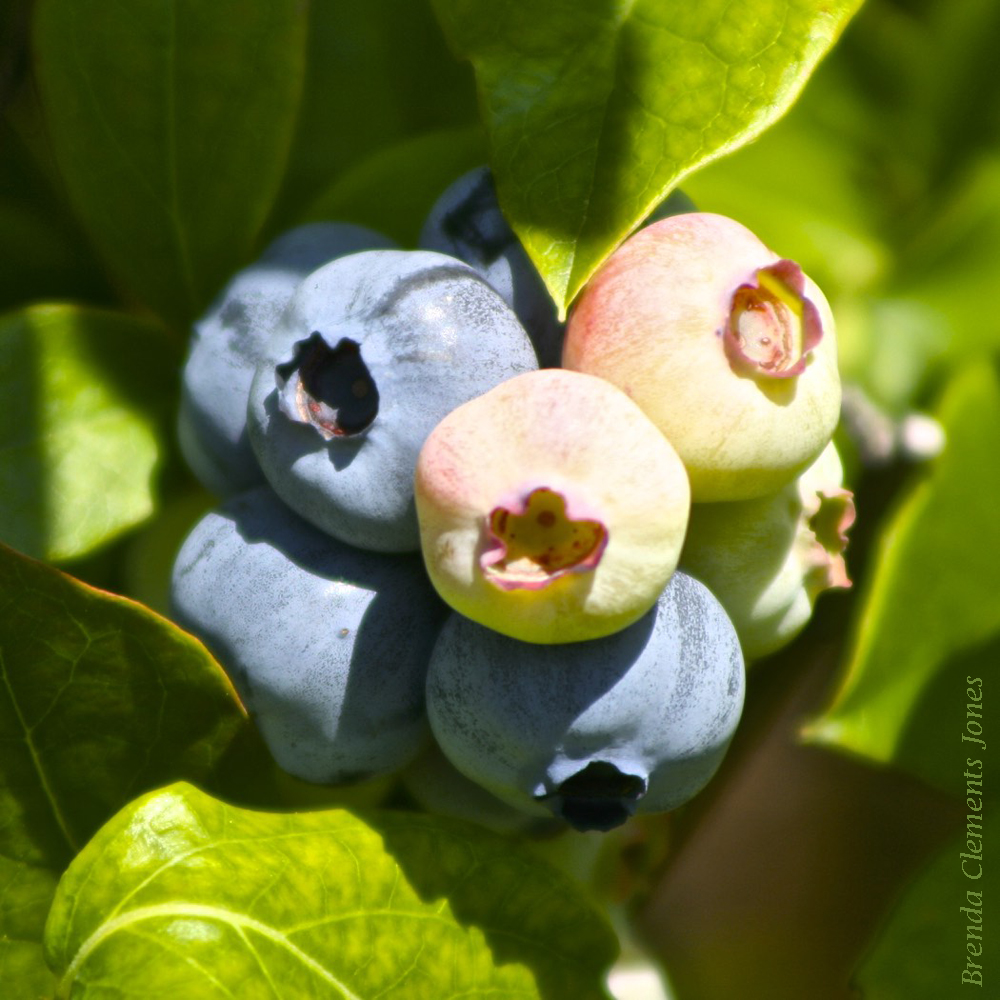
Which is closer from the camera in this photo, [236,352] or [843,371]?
[236,352]

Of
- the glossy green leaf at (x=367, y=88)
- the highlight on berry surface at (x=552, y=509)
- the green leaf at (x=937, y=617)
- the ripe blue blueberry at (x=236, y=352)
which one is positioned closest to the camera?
the highlight on berry surface at (x=552, y=509)

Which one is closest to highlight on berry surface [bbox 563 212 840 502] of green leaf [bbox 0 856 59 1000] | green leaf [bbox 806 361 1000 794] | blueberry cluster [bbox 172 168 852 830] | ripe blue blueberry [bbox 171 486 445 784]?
blueberry cluster [bbox 172 168 852 830]

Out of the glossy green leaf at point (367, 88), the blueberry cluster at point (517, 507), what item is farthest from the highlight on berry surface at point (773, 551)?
the glossy green leaf at point (367, 88)

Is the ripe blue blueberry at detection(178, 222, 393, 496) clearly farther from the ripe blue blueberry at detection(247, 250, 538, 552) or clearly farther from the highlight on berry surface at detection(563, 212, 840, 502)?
the highlight on berry surface at detection(563, 212, 840, 502)

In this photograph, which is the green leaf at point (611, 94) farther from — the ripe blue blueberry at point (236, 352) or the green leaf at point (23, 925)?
the green leaf at point (23, 925)

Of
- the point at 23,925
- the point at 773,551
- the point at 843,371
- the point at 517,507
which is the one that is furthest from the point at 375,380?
the point at 843,371

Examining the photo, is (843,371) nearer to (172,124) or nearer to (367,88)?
(367,88)

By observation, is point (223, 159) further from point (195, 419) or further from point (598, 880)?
point (598, 880)
